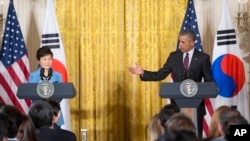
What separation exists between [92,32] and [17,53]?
51.1 inches

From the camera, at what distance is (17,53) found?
752 centimetres

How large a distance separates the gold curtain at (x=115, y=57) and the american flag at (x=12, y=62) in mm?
809

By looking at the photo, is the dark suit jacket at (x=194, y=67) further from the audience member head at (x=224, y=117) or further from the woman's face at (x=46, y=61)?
the audience member head at (x=224, y=117)

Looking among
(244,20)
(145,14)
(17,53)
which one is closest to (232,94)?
(244,20)

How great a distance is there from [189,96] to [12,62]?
3.53 metres

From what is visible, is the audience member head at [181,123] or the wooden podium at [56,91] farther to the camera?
the wooden podium at [56,91]

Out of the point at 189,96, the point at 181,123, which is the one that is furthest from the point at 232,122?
the point at 189,96

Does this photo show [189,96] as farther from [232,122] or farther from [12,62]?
[12,62]

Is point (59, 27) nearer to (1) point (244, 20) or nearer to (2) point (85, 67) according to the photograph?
(2) point (85, 67)

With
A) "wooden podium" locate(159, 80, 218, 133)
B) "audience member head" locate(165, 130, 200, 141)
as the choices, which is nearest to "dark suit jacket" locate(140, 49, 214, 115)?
"wooden podium" locate(159, 80, 218, 133)

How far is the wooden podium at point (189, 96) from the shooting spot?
4.85 metres

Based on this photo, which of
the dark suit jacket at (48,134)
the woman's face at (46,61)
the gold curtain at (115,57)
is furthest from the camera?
the gold curtain at (115,57)

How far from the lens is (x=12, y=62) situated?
7.50 metres

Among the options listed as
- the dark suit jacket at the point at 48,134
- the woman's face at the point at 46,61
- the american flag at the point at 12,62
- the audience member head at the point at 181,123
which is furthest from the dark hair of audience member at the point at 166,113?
the american flag at the point at 12,62
